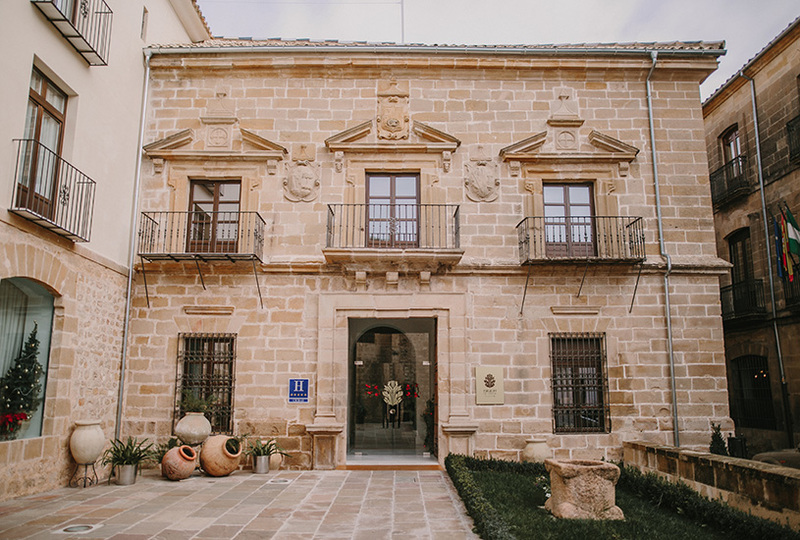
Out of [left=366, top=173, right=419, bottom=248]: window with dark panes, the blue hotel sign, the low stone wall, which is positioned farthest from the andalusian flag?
the blue hotel sign

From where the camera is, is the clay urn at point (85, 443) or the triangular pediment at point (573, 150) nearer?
the clay urn at point (85, 443)

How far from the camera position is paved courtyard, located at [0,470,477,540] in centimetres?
594

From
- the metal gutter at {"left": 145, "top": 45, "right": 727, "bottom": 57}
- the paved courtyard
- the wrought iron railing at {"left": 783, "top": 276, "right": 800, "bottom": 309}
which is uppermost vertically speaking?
the metal gutter at {"left": 145, "top": 45, "right": 727, "bottom": 57}

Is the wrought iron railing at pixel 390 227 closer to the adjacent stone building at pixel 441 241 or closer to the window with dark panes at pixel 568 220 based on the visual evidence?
the adjacent stone building at pixel 441 241

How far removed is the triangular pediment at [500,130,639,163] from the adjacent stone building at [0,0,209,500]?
22.0 feet

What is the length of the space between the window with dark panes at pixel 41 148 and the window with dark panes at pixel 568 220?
25.5 feet

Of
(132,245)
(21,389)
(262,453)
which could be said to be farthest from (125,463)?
(132,245)

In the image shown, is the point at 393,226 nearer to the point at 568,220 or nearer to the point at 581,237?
the point at 568,220

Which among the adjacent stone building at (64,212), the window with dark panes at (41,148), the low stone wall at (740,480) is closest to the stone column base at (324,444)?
→ the adjacent stone building at (64,212)

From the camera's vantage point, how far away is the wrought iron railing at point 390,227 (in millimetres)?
10461

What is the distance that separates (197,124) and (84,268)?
3.49m

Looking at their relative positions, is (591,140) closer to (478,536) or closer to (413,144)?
(413,144)

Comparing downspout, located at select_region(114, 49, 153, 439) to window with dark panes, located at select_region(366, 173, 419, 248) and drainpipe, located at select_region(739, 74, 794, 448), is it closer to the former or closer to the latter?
window with dark panes, located at select_region(366, 173, 419, 248)

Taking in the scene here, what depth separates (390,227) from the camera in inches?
416
